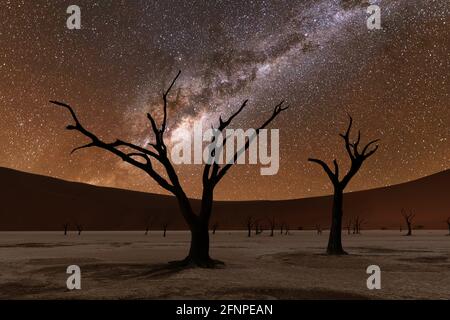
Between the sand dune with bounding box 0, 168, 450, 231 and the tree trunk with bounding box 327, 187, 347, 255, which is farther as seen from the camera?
the sand dune with bounding box 0, 168, 450, 231

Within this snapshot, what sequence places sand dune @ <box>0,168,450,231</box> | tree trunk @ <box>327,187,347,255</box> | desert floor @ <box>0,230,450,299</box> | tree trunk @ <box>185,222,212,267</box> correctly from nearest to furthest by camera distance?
desert floor @ <box>0,230,450,299</box>, tree trunk @ <box>185,222,212,267</box>, tree trunk @ <box>327,187,347,255</box>, sand dune @ <box>0,168,450,231</box>

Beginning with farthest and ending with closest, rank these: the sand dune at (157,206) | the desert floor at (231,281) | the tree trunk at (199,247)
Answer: the sand dune at (157,206) → the tree trunk at (199,247) → the desert floor at (231,281)

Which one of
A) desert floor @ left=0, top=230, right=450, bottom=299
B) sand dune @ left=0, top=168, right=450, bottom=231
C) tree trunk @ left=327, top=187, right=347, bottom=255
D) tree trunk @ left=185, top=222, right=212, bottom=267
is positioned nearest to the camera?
desert floor @ left=0, top=230, right=450, bottom=299

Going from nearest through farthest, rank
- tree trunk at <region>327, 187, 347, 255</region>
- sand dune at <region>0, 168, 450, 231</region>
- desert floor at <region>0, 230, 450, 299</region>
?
1. desert floor at <region>0, 230, 450, 299</region>
2. tree trunk at <region>327, 187, 347, 255</region>
3. sand dune at <region>0, 168, 450, 231</region>

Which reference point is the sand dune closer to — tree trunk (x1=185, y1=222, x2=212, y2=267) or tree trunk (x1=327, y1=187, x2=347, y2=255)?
tree trunk (x1=327, y1=187, x2=347, y2=255)

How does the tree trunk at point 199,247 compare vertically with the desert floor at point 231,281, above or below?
above

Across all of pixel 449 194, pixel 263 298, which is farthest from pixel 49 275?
pixel 449 194

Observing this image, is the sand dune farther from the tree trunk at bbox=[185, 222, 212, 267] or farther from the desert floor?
the desert floor

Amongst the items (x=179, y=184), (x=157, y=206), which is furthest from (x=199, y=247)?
(x=157, y=206)

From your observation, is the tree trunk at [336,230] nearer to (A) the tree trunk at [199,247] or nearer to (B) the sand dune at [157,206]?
(A) the tree trunk at [199,247]

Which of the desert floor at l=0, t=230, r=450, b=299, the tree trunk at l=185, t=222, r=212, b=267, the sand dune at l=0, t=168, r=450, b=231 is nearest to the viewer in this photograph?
the desert floor at l=0, t=230, r=450, b=299

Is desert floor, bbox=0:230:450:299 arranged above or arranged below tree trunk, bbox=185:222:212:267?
below

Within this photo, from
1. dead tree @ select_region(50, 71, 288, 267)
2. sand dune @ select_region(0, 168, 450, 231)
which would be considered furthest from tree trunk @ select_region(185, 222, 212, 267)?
sand dune @ select_region(0, 168, 450, 231)

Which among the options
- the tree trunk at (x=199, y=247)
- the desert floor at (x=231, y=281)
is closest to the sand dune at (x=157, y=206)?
the tree trunk at (x=199, y=247)
